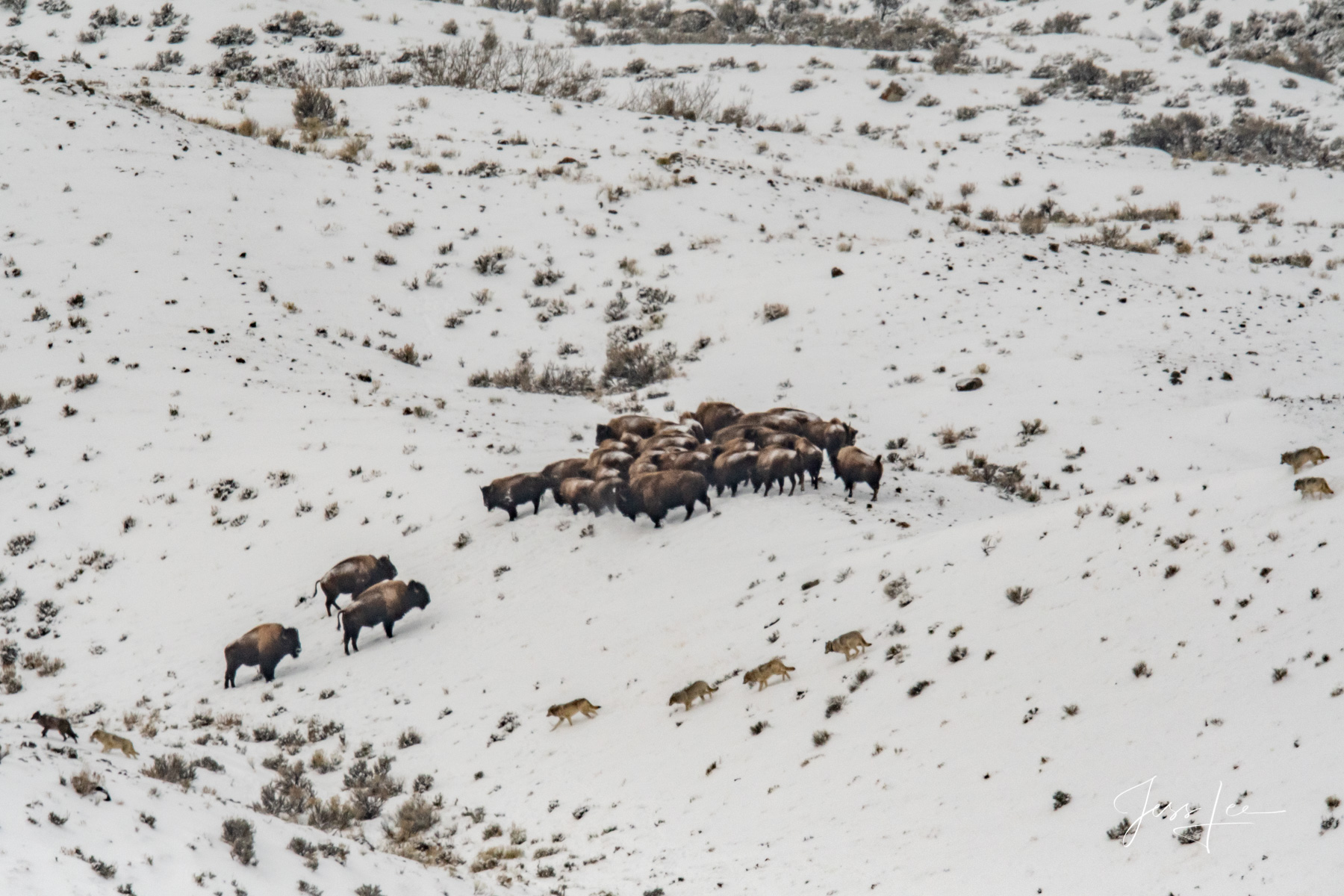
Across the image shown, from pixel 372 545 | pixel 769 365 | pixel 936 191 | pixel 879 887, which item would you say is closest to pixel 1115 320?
pixel 769 365

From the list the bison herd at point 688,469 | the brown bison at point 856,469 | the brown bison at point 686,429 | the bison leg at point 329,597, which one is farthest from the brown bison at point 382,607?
the brown bison at point 856,469

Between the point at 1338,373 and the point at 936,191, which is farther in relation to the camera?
the point at 936,191

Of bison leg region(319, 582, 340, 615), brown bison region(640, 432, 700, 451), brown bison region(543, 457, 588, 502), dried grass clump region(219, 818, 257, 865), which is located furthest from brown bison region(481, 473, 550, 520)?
dried grass clump region(219, 818, 257, 865)

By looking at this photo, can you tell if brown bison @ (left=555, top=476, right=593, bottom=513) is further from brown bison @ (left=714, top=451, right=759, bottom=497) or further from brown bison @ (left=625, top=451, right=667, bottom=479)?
brown bison @ (left=714, top=451, right=759, bottom=497)

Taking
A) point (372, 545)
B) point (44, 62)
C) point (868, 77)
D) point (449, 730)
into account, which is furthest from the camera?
point (868, 77)

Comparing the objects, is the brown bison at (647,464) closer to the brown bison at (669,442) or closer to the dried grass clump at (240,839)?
the brown bison at (669,442)

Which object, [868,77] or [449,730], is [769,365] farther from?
[868,77]

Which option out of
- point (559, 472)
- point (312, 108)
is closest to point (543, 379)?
point (559, 472)

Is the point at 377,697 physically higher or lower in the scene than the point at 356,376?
lower
